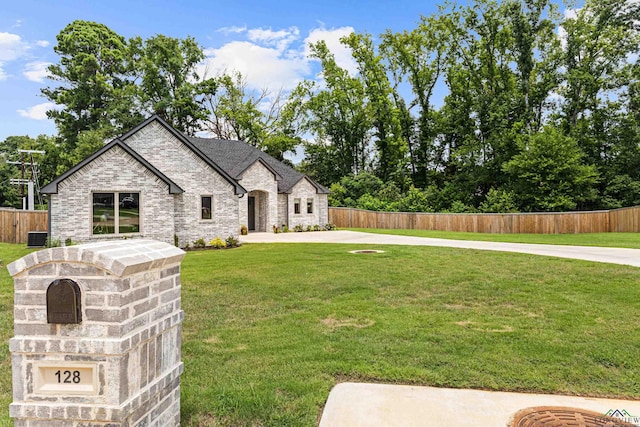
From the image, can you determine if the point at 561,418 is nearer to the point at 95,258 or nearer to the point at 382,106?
the point at 95,258

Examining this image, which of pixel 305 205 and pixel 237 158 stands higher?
pixel 237 158

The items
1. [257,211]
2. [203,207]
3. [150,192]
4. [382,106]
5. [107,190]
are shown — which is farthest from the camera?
[382,106]

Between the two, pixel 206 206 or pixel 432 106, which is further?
pixel 432 106

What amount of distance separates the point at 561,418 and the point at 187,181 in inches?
655

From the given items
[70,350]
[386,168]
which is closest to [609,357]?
[70,350]

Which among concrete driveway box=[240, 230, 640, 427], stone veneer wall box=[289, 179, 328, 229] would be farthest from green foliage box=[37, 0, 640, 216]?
concrete driveway box=[240, 230, 640, 427]

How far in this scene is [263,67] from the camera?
133ft

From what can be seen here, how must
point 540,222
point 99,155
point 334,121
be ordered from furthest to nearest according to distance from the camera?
point 334,121 < point 540,222 < point 99,155

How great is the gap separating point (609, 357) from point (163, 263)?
4.46 meters

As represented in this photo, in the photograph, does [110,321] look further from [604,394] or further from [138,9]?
[138,9]

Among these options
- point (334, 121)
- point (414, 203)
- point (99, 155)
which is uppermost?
point (334, 121)

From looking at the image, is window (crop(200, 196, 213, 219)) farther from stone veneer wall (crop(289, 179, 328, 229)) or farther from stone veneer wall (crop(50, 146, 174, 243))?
stone veneer wall (crop(289, 179, 328, 229))

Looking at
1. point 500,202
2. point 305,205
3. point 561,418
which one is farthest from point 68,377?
point 500,202

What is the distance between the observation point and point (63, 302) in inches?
89.3
